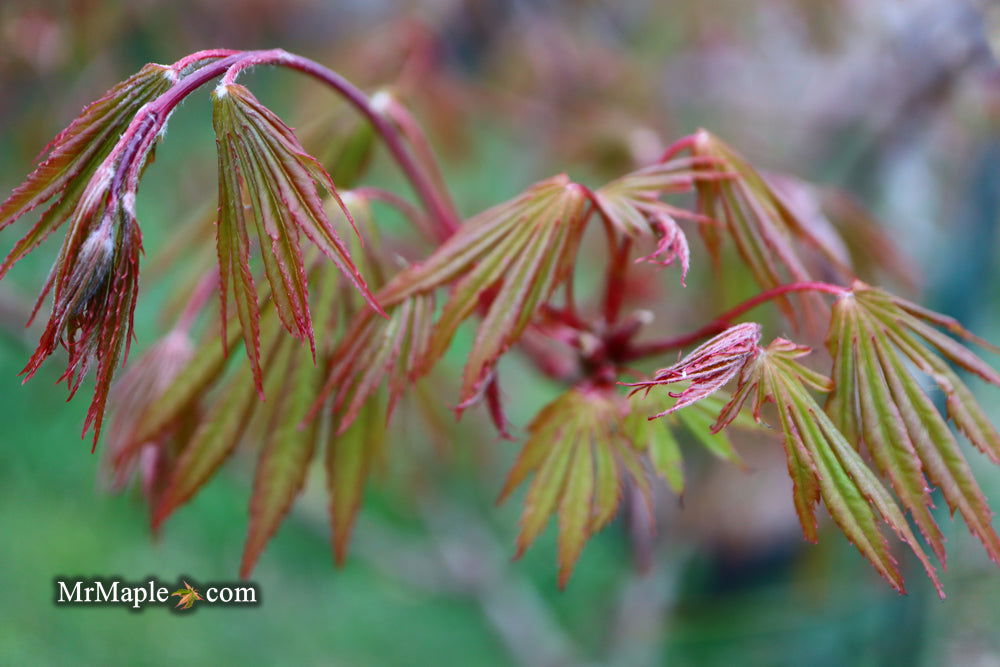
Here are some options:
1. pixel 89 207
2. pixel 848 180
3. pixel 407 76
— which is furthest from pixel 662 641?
pixel 89 207

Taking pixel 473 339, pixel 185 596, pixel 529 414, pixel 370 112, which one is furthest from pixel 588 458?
pixel 529 414

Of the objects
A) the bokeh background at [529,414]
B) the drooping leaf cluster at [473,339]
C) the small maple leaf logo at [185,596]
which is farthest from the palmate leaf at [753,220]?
the small maple leaf logo at [185,596]

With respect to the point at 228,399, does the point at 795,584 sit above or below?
below

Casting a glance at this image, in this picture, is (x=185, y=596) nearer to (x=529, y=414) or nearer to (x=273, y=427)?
(x=273, y=427)

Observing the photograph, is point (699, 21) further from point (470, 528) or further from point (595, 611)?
point (595, 611)

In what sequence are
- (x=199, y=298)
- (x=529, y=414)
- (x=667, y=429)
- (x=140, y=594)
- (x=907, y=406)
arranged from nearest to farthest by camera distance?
1. (x=907, y=406)
2. (x=667, y=429)
3. (x=199, y=298)
4. (x=140, y=594)
5. (x=529, y=414)

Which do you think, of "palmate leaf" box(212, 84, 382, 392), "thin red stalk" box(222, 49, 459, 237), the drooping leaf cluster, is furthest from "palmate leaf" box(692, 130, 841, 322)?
"palmate leaf" box(212, 84, 382, 392)
